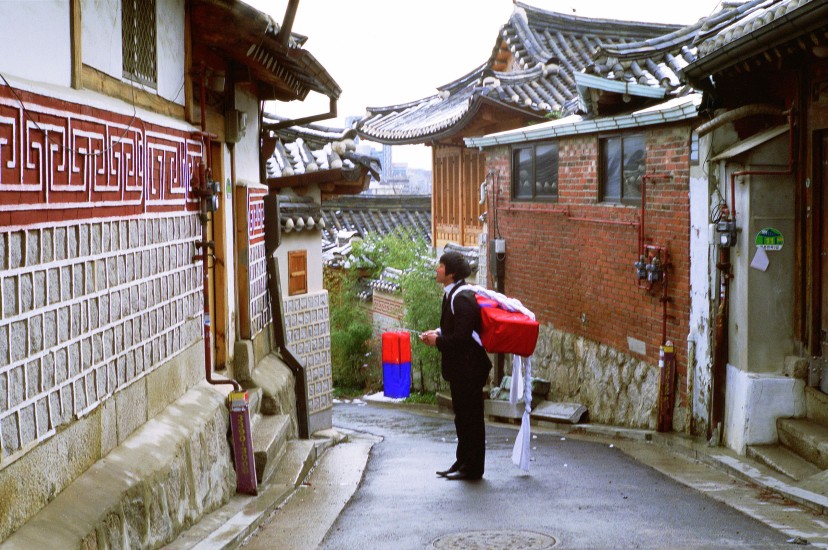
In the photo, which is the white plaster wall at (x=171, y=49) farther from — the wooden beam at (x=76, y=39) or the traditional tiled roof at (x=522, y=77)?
the traditional tiled roof at (x=522, y=77)

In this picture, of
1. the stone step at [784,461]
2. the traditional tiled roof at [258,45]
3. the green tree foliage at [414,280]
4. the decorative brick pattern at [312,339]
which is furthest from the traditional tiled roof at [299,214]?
the green tree foliage at [414,280]

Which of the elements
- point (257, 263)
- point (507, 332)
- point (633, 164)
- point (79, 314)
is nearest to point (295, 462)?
point (507, 332)

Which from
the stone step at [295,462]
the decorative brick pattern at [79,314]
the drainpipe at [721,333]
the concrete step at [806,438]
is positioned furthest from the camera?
the drainpipe at [721,333]

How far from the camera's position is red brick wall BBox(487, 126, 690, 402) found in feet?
44.1

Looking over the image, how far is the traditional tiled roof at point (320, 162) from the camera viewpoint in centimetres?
1683

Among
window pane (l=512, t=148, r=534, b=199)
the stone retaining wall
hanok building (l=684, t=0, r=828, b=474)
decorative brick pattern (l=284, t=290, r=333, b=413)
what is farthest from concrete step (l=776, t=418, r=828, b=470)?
window pane (l=512, t=148, r=534, b=199)

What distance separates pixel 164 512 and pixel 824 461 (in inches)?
234

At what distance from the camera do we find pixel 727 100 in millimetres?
11523

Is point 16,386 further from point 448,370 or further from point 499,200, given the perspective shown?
point 499,200

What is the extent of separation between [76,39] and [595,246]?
36.3ft

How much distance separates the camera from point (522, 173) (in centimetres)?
1927

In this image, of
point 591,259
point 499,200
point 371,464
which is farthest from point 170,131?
point 499,200

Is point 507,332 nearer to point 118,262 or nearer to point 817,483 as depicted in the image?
point 817,483

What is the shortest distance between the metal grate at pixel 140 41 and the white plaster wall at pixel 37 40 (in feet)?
4.98
